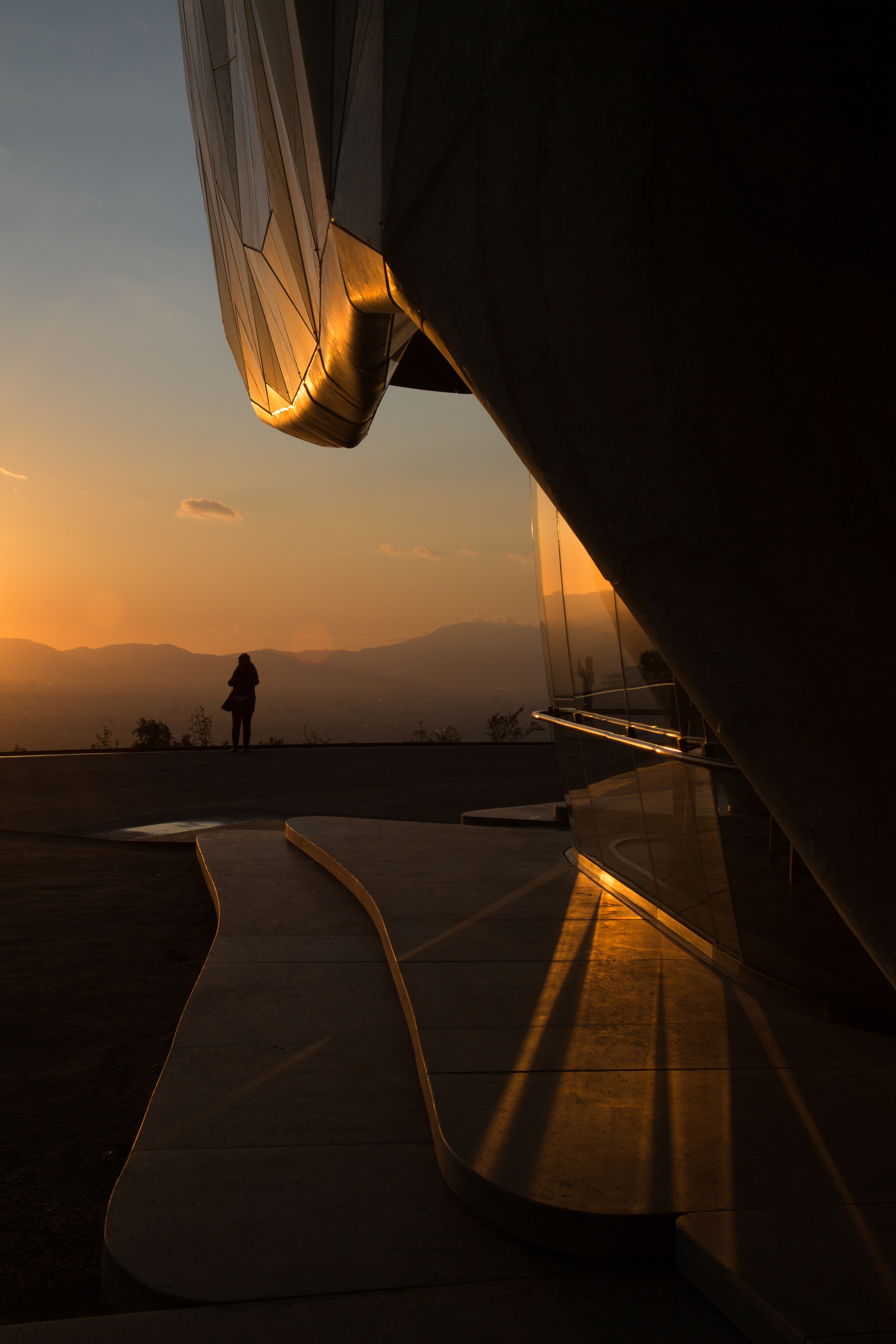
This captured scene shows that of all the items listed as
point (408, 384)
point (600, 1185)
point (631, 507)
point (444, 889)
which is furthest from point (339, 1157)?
point (408, 384)

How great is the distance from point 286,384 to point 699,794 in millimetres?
6456

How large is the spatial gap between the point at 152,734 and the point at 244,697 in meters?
3.88

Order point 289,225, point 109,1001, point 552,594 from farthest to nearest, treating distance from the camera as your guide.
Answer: point 552,594 → point 289,225 → point 109,1001

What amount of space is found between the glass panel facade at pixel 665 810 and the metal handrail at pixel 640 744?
0.04 m

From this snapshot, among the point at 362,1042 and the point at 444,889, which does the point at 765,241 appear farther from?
the point at 444,889

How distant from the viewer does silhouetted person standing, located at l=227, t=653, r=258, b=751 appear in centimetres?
1972

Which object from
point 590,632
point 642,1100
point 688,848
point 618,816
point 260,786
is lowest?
point 642,1100

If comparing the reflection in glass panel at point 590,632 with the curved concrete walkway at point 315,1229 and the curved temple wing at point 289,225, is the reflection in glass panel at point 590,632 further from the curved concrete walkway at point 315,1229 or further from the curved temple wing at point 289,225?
the curved concrete walkway at point 315,1229

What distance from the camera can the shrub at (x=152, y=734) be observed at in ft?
72.5

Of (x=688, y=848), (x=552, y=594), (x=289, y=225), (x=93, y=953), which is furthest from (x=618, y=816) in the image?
(x=289, y=225)

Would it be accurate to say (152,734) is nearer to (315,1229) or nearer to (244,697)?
(244,697)

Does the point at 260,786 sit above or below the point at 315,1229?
above

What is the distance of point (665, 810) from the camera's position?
246 inches

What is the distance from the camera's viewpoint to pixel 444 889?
23.2ft
